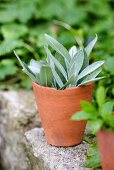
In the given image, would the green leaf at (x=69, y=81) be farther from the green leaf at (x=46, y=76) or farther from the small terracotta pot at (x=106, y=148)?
the small terracotta pot at (x=106, y=148)

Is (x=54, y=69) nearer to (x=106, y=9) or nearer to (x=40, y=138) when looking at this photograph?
(x=40, y=138)

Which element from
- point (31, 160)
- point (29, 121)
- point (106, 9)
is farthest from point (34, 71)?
point (106, 9)

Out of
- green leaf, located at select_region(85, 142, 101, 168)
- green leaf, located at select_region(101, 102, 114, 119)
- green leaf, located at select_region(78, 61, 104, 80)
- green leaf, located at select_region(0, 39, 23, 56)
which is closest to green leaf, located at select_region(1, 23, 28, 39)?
green leaf, located at select_region(0, 39, 23, 56)

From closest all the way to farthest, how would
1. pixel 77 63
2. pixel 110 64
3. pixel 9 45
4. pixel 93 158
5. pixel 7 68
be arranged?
pixel 93 158 < pixel 77 63 < pixel 110 64 < pixel 9 45 < pixel 7 68

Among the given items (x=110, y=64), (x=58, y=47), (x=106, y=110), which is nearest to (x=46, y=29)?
(x=110, y=64)

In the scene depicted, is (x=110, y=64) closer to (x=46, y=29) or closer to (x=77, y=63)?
(x=77, y=63)

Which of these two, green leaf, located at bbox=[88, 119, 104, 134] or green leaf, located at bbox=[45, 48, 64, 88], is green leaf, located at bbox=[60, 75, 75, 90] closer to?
green leaf, located at bbox=[45, 48, 64, 88]

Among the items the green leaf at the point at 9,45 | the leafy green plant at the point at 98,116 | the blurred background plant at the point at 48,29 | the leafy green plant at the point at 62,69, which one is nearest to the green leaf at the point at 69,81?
the leafy green plant at the point at 62,69
